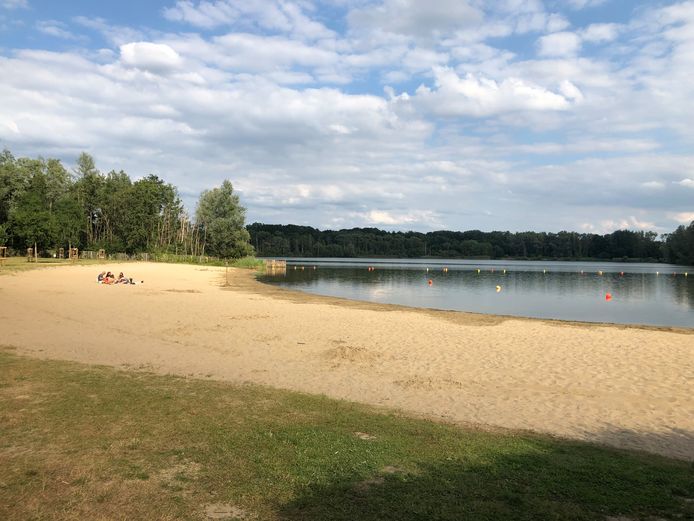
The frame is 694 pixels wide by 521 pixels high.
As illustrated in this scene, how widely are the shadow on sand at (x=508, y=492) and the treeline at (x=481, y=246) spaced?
160 meters

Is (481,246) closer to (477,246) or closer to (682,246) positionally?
(477,246)

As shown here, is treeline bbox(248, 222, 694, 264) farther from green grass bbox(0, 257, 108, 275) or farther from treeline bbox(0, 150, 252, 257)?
green grass bbox(0, 257, 108, 275)

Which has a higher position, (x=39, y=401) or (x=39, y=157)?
(x=39, y=157)

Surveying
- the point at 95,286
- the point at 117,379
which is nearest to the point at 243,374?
the point at 117,379

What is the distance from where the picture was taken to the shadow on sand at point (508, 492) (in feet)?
12.7

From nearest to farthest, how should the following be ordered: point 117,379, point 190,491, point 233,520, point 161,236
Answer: point 233,520, point 190,491, point 117,379, point 161,236

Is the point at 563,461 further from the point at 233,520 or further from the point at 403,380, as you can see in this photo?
the point at 403,380

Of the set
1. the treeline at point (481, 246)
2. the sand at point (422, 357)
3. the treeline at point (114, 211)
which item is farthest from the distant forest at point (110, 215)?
the sand at point (422, 357)

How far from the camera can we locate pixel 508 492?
14.1 ft

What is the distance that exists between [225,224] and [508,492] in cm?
7784

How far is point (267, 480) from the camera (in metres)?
4.32

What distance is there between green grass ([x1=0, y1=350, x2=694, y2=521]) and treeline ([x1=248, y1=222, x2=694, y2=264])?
15859 centimetres

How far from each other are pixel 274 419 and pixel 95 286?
2673 centimetres

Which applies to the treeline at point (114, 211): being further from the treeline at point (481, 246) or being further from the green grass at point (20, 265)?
the treeline at point (481, 246)
